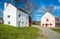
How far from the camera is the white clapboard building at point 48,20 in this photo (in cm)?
8025

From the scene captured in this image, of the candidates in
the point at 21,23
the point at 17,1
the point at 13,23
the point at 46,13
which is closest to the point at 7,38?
the point at 13,23

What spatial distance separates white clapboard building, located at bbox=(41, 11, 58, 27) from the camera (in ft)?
263

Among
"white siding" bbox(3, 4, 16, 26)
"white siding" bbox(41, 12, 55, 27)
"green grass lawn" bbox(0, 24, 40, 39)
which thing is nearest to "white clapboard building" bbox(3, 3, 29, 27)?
"white siding" bbox(3, 4, 16, 26)

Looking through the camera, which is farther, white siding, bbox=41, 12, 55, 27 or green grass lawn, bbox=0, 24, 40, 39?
white siding, bbox=41, 12, 55, 27

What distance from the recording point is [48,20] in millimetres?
82000

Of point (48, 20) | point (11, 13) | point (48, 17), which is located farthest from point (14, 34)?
point (48, 20)

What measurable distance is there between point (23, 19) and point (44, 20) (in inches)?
1113

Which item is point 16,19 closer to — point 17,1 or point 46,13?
point 17,1

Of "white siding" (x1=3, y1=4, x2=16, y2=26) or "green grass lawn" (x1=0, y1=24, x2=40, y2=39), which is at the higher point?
"white siding" (x1=3, y1=4, x2=16, y2=26)

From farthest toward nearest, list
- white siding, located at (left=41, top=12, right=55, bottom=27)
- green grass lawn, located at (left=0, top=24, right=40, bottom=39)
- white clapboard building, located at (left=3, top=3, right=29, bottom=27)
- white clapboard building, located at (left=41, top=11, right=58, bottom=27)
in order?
white siding, located at (left=41, top=12, right=55, bottom=27) < white clapboard building, located at (left=41, top=11, right=58, bottom=27) < white clapboard building, located at (left=3, top=3, right=29, bottom=27) < green grass lawn, located at (left=0, top=24, right=40, bottom=39)

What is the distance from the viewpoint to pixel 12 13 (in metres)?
49.4

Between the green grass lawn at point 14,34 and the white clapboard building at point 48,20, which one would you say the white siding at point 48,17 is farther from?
the green grass lawn at point 14,34

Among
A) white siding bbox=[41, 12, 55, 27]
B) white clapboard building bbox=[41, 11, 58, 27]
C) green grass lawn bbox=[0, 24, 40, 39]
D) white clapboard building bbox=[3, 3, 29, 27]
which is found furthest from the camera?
white siding bbox=[41, 12, 55, 27]

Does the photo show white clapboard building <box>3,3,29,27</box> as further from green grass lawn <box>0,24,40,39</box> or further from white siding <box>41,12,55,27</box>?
white siding <box>41,12,55,27</box>
